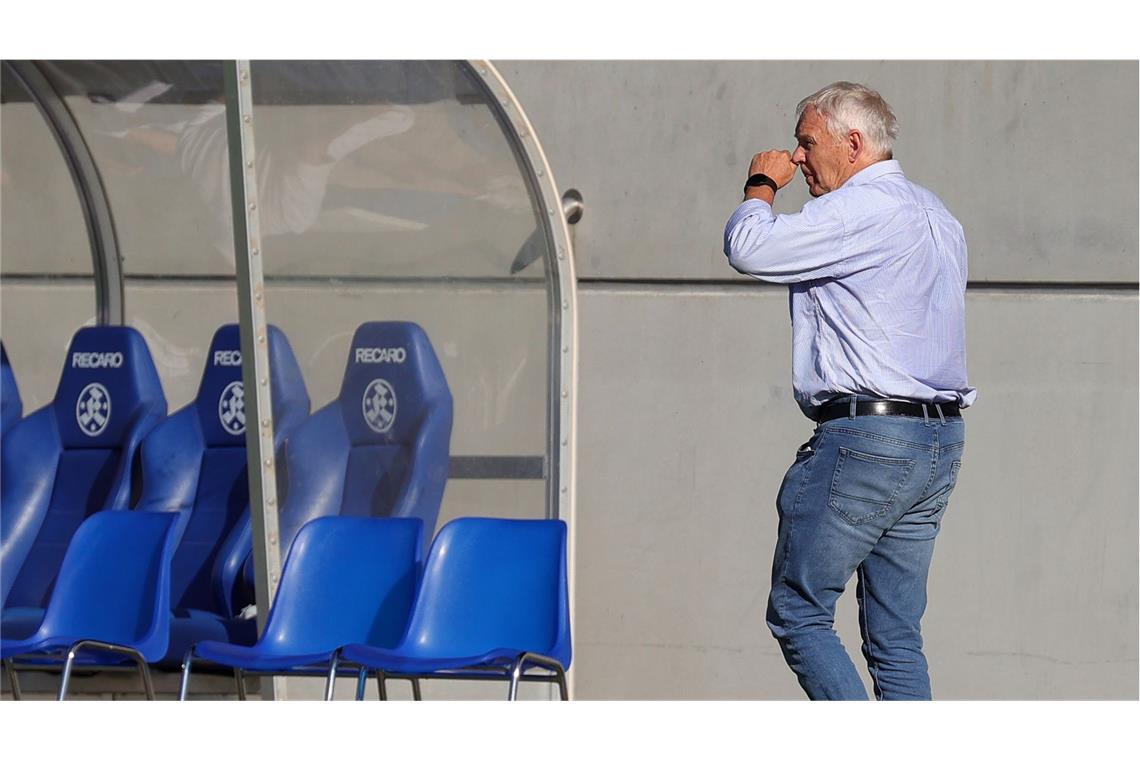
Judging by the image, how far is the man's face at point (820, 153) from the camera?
2.92 meters

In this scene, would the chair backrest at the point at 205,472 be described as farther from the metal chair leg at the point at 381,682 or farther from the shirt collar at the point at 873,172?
the shirt collar at the point at 873,172

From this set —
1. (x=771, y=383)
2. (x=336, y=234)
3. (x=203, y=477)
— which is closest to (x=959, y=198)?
(x=771, y=383)

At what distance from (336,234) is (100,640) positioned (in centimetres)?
140

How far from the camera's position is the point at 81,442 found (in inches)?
218

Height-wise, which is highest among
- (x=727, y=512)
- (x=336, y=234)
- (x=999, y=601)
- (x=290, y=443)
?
(x=336, y=234)

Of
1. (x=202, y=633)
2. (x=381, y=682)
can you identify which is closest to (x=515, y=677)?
(x=381, y=682)

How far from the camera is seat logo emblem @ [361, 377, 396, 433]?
4.64m

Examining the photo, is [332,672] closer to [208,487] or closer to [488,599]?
[488,599]

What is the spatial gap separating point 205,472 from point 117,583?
3.45 ft

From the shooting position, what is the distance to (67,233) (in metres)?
5.98

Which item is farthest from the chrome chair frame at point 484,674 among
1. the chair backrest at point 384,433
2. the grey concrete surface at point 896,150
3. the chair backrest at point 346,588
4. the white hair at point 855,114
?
the grey concrete surface at point 896,150

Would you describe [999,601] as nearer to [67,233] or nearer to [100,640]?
[100,640]

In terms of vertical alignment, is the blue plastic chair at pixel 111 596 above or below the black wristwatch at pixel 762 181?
below

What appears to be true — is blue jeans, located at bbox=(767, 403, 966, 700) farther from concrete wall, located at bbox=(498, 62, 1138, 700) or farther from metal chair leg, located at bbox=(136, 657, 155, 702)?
concrete wall, located at bbox=(498, 62, 1138, 700)
